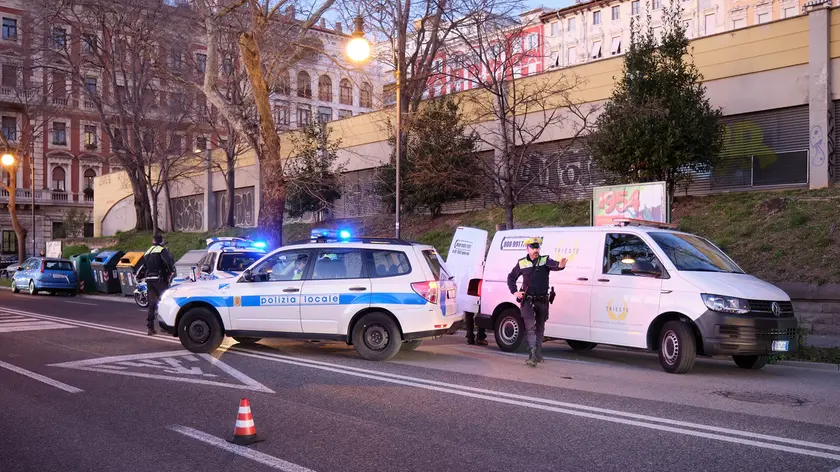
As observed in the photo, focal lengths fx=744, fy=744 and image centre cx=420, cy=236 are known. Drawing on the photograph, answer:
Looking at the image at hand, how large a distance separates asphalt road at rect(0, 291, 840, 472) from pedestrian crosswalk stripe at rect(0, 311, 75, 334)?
3445 millimetres

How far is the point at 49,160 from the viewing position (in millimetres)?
63688

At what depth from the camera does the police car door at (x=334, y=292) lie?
35.5 feet

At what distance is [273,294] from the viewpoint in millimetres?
11203

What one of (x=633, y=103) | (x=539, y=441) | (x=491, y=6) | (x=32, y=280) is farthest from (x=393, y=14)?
(x=539, y=441)

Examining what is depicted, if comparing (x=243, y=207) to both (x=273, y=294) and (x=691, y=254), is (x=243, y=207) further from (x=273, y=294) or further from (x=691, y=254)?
(x=691, y=254)

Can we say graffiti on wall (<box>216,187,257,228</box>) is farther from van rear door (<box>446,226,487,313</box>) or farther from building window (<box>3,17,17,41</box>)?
building window (<box>3,17,17,41</box>)

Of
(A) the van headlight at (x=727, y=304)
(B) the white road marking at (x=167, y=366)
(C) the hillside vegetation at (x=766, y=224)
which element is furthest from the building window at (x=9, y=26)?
(A) the van headlight at (x=727, y=304)

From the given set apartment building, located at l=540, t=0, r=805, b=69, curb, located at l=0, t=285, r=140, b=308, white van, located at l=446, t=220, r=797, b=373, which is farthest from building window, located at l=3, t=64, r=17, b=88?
white van, located at l=446, t=220, r=797, b=373

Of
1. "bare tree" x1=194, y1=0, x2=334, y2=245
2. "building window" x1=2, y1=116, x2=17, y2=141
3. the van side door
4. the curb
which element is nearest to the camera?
the van side door

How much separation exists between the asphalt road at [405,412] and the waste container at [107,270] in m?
16.7

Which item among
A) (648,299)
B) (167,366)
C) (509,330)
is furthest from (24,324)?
(648,299)

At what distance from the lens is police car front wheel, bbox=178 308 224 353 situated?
11.5 meters

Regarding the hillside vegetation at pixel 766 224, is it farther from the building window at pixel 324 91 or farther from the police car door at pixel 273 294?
the building window at pixel 324 91

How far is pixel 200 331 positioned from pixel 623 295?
21.2ft
